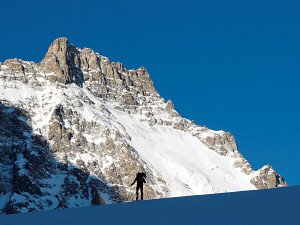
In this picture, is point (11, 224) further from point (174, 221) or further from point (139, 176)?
point (139, 176)

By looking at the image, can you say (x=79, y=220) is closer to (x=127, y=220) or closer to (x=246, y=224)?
(x=127, y=220)

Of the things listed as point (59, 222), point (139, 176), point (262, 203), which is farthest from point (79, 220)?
point (139, 176)

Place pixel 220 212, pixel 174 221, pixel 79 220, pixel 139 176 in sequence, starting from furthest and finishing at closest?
pixel 139 176 < pixel 79 220 < pixel 220 212 < pixel 174 221

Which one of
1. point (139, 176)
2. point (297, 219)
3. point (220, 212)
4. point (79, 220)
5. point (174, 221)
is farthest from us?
point (139, 176)

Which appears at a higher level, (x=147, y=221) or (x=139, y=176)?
(x=139, y=176)

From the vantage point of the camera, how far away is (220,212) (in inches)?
830

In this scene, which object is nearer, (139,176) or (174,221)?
(174,221)

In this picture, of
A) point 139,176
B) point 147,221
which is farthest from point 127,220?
point 139,176

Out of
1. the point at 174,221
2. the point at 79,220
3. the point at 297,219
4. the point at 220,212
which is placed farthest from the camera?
the point at 79,220

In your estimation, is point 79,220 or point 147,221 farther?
point 79,220

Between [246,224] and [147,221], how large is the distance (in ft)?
14.1

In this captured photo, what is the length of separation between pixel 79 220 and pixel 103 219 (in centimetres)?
102

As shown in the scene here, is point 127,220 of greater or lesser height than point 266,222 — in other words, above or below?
above

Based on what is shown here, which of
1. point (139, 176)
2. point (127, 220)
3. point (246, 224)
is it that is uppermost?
point (139, 176)
